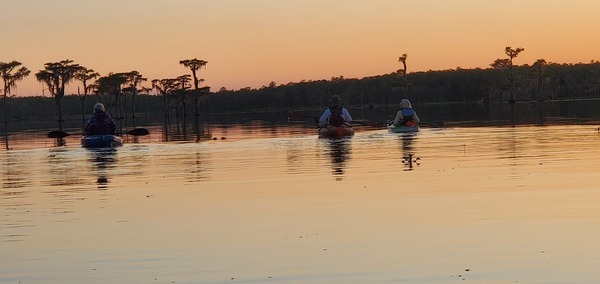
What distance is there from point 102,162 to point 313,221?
54.4ft

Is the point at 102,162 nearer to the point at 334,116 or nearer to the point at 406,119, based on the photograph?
the point at 334,116

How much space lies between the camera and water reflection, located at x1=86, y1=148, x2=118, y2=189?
22531mm

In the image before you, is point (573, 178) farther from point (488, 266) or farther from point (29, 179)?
point (29, 179)

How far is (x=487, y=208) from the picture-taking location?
14523mm

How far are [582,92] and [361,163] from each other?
517 ft

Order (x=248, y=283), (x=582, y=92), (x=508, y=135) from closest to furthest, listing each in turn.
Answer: (x=248, y=283)
(x=508, y=135)
(x=582, y=92)

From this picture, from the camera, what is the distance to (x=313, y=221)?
13.9 meters

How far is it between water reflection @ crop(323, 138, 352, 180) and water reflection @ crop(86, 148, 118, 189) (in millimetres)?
4948

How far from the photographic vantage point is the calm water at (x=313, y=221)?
10438 millimetres

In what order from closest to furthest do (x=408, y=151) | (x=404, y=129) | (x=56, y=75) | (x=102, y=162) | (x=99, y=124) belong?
(x=102, y=162) < (x=408, y=151) < (x=99, y=124) < (x=404, y=129) < (x=56, y=75)

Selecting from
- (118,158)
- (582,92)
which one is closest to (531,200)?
(118,158)

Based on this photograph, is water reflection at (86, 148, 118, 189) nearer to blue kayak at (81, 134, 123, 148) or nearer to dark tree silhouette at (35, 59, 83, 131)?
blue kayak at (81, 134, 123, 148)

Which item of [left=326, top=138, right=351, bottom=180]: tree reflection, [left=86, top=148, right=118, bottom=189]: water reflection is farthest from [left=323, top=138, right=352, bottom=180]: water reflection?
[left=86, top=148, right=118, bottom=189]: water reflection

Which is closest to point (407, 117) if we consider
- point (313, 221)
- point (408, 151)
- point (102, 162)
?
point (408, 151)
